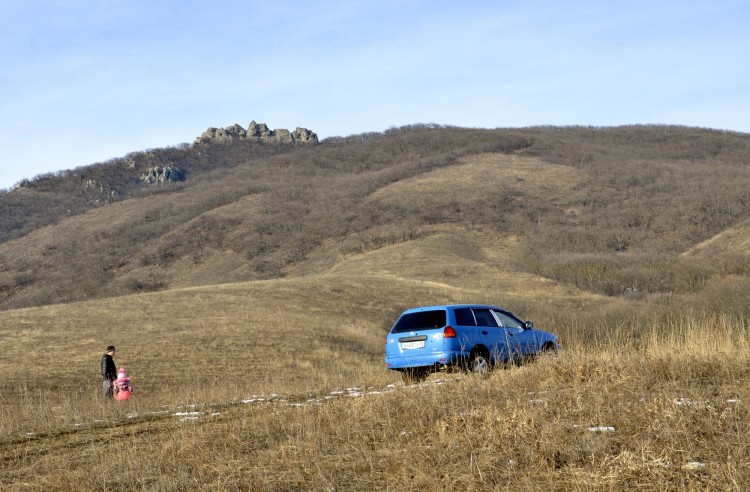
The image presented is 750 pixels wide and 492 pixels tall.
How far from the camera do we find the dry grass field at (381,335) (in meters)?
6.82

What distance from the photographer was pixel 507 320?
1728cm

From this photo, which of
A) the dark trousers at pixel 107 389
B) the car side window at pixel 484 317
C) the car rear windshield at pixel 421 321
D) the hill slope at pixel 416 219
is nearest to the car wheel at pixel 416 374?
the car rear windshield at pixel 421 321

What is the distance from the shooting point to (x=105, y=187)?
161500 millimetres

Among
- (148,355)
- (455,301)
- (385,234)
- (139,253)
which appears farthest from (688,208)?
(148,355)

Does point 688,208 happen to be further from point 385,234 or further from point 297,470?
point 297,470

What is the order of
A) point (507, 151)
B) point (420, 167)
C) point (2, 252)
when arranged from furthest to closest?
point (507, 151) → point (420, 167) → point (2, 252)

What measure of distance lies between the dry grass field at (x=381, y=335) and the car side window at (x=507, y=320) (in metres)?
1.75

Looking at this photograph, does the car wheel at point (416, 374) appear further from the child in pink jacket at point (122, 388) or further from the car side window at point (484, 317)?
the child in pink jacket at point (122, 388)

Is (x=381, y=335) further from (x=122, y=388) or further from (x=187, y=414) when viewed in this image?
(x=187, y=414)

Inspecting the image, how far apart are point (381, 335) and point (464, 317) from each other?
70.9 feet

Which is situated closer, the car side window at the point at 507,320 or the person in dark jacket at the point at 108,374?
the car side window at the point at 507,320

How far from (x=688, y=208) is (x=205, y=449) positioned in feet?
296

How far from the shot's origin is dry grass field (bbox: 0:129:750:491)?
682cm

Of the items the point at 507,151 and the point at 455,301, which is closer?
the point at 455,301
